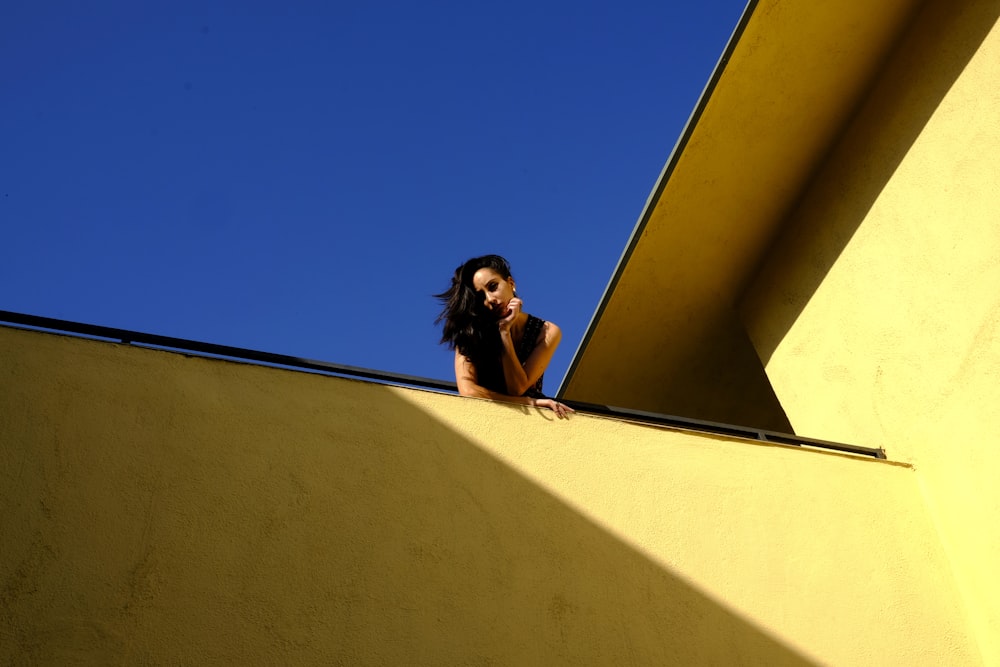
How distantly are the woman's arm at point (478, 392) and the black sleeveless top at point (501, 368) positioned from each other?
0.10ft

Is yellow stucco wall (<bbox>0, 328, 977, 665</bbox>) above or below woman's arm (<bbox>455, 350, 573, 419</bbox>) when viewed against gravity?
below

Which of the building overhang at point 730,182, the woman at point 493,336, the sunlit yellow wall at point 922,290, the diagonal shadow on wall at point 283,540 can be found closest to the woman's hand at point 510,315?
the woman at point 493,336

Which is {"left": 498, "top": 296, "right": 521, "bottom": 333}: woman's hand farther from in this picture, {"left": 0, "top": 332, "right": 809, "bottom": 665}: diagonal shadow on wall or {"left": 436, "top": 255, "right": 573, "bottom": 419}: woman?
{"left": 0, "top": 332, "right": 809, "bottom": 665}: diagonal shadow on wall

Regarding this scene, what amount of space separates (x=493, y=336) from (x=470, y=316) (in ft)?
0.54

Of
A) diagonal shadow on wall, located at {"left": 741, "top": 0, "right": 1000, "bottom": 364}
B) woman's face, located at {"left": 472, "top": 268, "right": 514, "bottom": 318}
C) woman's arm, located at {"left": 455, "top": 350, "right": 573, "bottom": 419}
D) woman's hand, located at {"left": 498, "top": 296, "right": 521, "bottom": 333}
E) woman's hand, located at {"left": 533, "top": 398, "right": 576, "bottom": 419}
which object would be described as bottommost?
woman's hand, located at {"left": 533, "top": 398, "right": 576, "bottom": 419}

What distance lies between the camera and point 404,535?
294 centimetres

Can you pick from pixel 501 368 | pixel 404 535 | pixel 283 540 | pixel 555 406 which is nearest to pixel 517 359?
pixel 501 368

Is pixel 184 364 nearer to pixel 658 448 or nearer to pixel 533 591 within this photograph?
pixel 533 591

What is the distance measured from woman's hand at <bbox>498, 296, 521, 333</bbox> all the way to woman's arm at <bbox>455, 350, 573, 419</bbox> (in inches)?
8.0

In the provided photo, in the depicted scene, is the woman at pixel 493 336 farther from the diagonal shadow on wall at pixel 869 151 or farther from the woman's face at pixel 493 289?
the diagonal shadow on wall at pixel 869 151

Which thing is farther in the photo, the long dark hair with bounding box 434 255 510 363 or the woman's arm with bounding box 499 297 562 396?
the long dark hair with bounding box 434 255 510 363

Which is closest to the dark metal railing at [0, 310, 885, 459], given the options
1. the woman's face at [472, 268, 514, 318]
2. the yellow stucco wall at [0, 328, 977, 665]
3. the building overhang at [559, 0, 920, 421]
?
the yellow stucco wall at [0, 328, 977, 665]

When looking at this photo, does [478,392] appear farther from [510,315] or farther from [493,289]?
[493,289]

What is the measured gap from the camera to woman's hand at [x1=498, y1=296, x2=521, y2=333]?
3.84 meters
